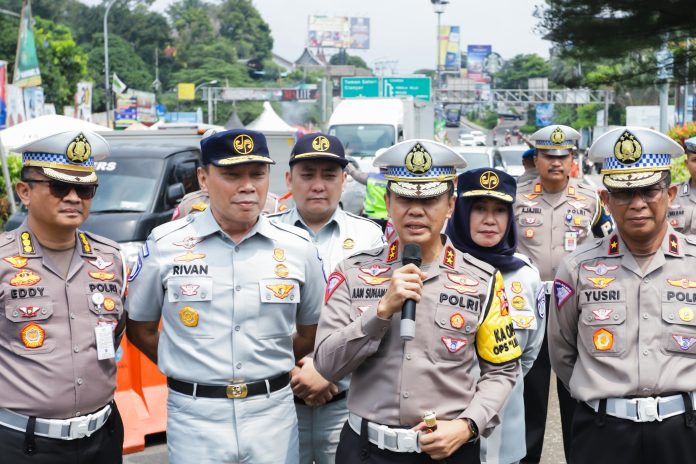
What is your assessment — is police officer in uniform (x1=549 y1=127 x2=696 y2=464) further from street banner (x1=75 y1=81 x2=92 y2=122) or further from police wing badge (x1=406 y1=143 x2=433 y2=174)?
street banner (x1=75 y1=81 x2=92 y2=122)

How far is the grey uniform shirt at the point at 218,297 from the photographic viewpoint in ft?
12.1

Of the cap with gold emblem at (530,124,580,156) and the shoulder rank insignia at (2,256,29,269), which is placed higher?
the cap with gold emblem at (530,124,580,156)

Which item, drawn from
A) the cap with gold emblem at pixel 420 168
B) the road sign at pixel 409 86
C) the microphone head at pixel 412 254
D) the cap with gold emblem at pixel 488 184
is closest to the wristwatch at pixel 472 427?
the microphone head at pixel 412 254

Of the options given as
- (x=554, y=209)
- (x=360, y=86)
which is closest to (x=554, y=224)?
(x=554, y=209)

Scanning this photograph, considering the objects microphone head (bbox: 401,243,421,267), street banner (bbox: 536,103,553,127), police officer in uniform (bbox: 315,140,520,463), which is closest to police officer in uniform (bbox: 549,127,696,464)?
police officer in uniform (bbox: 315,140,520,463)

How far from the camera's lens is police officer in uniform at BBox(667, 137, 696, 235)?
7016 millimetres

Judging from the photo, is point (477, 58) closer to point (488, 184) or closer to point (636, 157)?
point (488, 184)

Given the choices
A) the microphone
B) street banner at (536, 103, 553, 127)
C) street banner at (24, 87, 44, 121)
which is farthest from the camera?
street banner at (536, 103, 553, 127)

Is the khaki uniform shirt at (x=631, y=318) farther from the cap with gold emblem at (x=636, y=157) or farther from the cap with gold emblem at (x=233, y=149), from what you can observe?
the cap with gold emblem at (x=233, y=149)

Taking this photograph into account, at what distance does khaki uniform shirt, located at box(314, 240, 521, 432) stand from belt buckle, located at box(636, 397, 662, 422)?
2.02ft

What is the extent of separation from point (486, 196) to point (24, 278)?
83.8 inches

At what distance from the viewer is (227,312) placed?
3715 mm

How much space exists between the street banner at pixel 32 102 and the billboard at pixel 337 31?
432 ft

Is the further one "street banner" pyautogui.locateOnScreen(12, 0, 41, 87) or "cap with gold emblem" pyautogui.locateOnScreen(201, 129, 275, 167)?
"street banner" pyautogui.locateOnScreen(12, 0, 41, 87)
